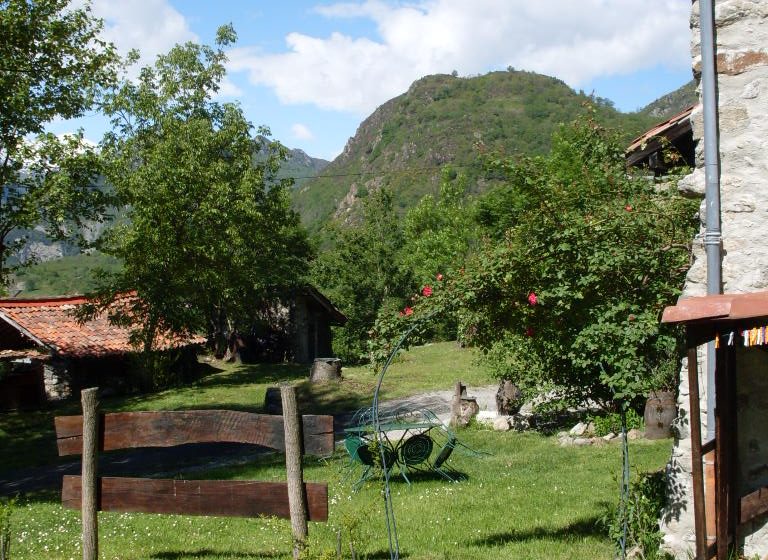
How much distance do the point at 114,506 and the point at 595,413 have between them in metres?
10.1

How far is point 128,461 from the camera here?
14.8 metres

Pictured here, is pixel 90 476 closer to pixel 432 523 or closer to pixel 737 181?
pixel 432 523

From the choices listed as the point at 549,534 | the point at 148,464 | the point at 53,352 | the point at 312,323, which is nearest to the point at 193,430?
the point at 549,534

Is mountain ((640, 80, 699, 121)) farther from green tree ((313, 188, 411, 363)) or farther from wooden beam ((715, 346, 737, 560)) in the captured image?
wooden beam ((715, 346, 737, 560))

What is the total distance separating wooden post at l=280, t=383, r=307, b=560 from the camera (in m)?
5.22

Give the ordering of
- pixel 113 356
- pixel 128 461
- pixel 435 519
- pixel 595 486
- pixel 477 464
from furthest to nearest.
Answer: pixel 113 356 → pixel 128 461 → pixel 477 464 → pixel 595 486 → pixel 435 519

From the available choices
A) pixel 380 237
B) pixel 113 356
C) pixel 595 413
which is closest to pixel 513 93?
pixel 380 237

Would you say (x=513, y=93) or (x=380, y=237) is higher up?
(x=513, y=93)

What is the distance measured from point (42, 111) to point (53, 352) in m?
9.36

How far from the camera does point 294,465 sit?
5227 mm

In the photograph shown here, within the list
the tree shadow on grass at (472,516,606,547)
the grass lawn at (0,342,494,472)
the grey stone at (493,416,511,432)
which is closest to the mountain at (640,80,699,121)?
the grass lawn at (0,342,494,472)

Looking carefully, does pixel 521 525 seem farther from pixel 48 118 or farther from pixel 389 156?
pixel 389 156

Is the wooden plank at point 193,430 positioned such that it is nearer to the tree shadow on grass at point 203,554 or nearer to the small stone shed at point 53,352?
the tree shadow on grass at point 203,554

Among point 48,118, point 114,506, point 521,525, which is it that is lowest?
point 521,525
